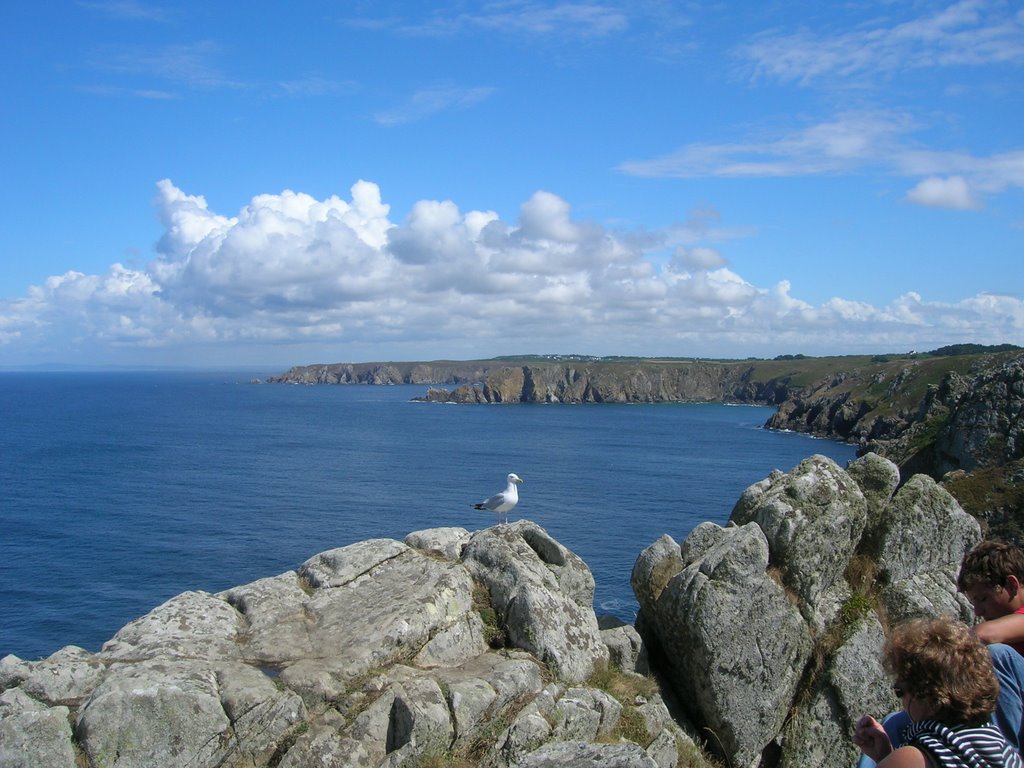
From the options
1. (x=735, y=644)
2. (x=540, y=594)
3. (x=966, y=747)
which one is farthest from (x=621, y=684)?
(x=966, y=747)

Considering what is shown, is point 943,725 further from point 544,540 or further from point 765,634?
point 544,540

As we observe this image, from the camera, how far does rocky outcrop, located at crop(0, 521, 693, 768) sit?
1098 centimetres

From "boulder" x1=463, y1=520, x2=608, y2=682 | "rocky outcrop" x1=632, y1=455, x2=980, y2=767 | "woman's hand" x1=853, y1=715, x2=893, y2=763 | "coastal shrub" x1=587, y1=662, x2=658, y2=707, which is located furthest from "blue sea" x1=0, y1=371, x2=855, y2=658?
"woman's hand" x1=853, y1=715, x2=893, y2=763

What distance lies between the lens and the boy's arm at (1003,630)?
6.59 metres

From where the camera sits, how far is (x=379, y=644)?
43.3ft

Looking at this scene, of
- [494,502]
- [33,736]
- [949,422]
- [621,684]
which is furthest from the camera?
→ [949,422]

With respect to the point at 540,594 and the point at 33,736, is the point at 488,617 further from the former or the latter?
the point at 33,736

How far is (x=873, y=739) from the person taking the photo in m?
5.94

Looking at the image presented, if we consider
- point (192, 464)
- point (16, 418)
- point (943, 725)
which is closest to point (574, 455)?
point (192, 464)

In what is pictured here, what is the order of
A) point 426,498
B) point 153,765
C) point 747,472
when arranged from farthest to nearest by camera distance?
point 747,472 < point 426,498 < point 153,765

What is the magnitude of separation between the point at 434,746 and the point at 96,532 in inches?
2367

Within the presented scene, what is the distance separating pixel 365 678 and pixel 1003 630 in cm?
916

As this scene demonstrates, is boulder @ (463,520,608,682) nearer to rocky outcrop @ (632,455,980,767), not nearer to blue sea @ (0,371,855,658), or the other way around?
rocky outcrop @ (632,455,980,767)

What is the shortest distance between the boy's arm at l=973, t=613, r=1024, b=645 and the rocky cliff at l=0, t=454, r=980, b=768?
5.84m
